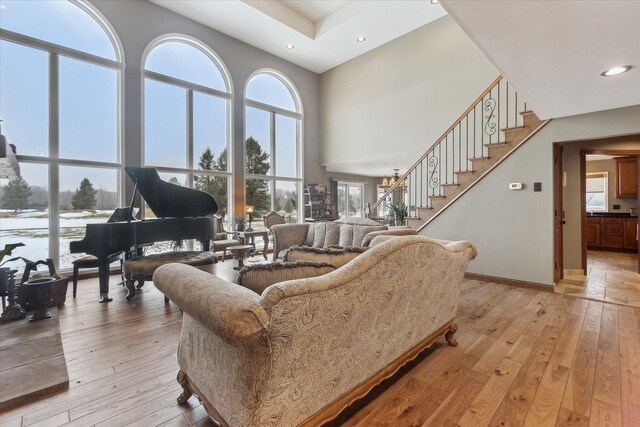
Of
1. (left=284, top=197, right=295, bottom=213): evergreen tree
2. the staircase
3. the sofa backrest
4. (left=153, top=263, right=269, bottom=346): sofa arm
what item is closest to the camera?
(left=153, top=263, right=269, bottom=346): sofa arm

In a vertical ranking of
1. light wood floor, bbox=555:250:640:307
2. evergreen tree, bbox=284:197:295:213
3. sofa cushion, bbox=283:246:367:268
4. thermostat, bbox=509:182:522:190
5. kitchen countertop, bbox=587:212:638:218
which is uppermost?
thermostat, bbox=509:182:522:190

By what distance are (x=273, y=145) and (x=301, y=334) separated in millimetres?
6917

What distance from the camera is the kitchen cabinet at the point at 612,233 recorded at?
21.0 feet

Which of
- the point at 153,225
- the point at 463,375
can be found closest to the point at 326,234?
the point at 153,225

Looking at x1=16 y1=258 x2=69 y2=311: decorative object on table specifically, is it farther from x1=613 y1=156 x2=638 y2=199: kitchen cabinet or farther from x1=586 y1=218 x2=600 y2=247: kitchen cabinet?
x1=613 y1=156 x2=638 y2=199: kitchen cabinet

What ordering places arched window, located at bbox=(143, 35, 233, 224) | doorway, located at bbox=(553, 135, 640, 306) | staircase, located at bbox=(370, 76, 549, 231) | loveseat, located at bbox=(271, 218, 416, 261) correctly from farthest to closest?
arched window, located at bbox=(143, 35, 233, 224) < loveseat, located at bbox=(271, 218, 416, 261) < staircase, located at bbox=(370, 76, 549, 231) < doorway, located at bbox=(553, 135, 640, 306)

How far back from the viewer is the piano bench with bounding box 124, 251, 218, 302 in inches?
125

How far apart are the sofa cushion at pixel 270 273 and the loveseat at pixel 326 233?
2.86m

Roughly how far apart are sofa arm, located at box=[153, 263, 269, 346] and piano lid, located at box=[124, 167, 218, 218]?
2.68 metres

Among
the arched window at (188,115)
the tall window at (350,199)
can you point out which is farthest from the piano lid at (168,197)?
the tall window at (350,199)

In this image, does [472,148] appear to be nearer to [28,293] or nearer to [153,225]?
[153,225]

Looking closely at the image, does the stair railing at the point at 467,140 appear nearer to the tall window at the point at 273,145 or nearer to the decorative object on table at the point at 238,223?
the decorative object on table at the point at 238,223

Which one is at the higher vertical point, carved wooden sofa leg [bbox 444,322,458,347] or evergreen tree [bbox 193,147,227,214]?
evergreen tree [bbox 193,147,227,214]

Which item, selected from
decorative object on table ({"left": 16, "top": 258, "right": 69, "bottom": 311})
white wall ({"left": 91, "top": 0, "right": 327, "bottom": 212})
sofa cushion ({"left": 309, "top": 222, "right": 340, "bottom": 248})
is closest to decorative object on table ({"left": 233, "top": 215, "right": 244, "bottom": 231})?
white wall ({"left": 91, "top": 0, "right": 327, "bottom": 212})
